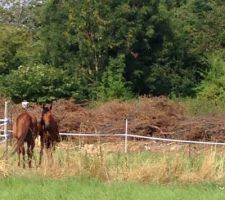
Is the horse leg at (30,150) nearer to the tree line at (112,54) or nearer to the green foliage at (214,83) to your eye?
the tree line at (112,54)

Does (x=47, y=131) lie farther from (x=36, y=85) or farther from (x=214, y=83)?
(x=214, y=83)

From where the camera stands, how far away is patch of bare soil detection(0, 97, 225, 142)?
27625 millimetres

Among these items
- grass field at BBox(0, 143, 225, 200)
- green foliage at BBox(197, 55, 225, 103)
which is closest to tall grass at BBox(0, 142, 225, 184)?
grass field at BBox(0, 143, 225, 200)

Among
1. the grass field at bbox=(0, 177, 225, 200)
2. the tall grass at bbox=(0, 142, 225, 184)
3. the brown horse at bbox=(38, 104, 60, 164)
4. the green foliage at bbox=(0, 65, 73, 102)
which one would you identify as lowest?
the grass field at bbox=(0, 177, 225, 200)

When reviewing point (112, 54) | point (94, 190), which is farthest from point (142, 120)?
point (94, 190)

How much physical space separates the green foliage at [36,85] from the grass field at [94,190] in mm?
25450

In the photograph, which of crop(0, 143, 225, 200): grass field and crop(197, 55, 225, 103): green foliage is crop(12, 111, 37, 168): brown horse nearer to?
crop(0, 143, 225, 200): grass field

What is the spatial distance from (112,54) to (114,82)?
2.86 metres

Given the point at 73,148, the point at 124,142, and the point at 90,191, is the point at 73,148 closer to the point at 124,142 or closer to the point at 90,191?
the point at 90,191

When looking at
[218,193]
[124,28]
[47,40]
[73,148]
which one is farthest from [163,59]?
[218,193]

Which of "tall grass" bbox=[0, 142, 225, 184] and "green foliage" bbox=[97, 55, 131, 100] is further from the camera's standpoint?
"green foliage" bbox=[97, 55, 131, 100]

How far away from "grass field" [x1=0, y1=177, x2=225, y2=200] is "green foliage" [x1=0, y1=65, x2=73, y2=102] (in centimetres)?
2545

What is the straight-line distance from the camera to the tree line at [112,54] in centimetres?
4072

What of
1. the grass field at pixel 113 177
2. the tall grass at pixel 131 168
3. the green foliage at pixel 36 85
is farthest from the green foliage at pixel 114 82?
the tall grass at pixel 131 168
